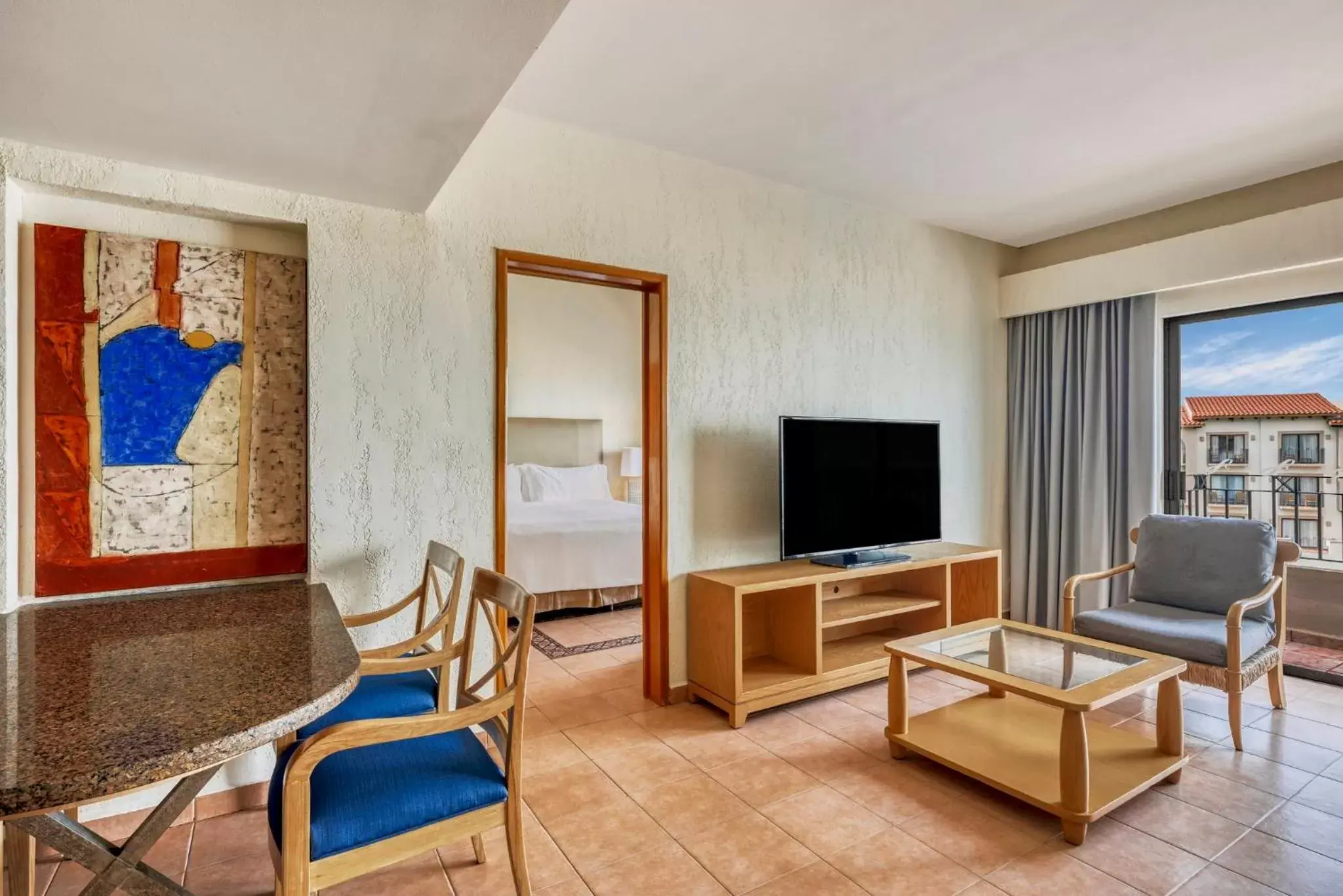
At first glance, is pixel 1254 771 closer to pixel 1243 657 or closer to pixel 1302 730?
pixel 1243 657

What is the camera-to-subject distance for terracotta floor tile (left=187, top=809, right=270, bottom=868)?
203 cm

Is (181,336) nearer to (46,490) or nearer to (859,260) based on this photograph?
(46,490)

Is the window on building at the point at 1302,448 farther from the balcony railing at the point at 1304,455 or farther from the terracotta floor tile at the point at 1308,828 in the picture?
the terracotta floor tile at the point at 1308,828

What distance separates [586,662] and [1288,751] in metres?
3.14

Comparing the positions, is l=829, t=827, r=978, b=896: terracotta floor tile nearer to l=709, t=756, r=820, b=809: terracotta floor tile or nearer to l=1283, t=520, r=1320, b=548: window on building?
l=709, t=756, r=820, b=809: terracotta floor tile

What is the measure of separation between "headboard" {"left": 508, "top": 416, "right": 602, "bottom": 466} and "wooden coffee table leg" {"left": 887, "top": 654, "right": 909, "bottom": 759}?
4659mm

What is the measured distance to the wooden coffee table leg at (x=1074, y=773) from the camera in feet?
6.77

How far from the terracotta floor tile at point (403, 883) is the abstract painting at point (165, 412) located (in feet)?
3.47

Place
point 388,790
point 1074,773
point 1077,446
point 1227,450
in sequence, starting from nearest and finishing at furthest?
1. point 388,790
2. point 1074,773
3. point 1227,450
4. point 1077,446

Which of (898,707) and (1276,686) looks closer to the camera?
(898,707)

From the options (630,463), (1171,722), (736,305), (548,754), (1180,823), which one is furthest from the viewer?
(630,463)

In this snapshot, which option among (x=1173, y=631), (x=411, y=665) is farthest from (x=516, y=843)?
(x=1173, y=631)

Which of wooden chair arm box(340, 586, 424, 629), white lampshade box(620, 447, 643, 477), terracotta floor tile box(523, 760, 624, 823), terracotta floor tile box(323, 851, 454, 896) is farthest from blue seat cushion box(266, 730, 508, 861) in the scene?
white lampshade box(620, 447, 643, 477)

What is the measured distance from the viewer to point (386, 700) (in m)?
2.00
